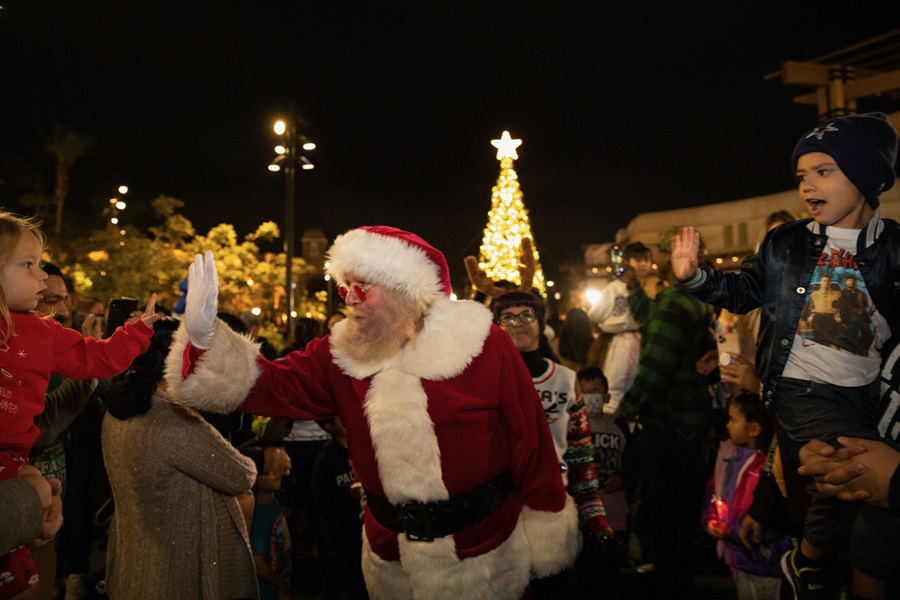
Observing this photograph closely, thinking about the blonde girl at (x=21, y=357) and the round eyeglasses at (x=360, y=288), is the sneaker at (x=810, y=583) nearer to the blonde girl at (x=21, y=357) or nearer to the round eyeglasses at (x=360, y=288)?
the round eyeglasses at (x=360, y=288)

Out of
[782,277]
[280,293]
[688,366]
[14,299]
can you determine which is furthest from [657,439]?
[280,293]

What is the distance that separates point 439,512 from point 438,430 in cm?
35

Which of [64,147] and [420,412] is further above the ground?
[64,147]

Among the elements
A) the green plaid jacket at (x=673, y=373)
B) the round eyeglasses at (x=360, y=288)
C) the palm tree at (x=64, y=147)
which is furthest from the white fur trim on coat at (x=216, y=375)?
the palm tree at (x=64, y=147)

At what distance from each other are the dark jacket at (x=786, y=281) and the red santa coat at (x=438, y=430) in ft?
3.30

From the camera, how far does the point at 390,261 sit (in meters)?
3.12

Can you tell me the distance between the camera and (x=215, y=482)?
3.17m

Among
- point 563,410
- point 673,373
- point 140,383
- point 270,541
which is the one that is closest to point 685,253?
point 563,410

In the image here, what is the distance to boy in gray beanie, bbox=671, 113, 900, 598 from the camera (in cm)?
260

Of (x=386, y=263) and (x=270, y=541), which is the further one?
(x=270, y=541)

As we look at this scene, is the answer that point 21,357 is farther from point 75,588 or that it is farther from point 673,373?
point 673,373

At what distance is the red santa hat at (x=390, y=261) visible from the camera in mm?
3115

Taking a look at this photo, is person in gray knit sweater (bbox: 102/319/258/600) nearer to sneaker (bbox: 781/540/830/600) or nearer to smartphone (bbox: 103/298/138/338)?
smartphone (bbox: 103/298/138/338)

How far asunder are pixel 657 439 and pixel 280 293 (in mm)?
26841
